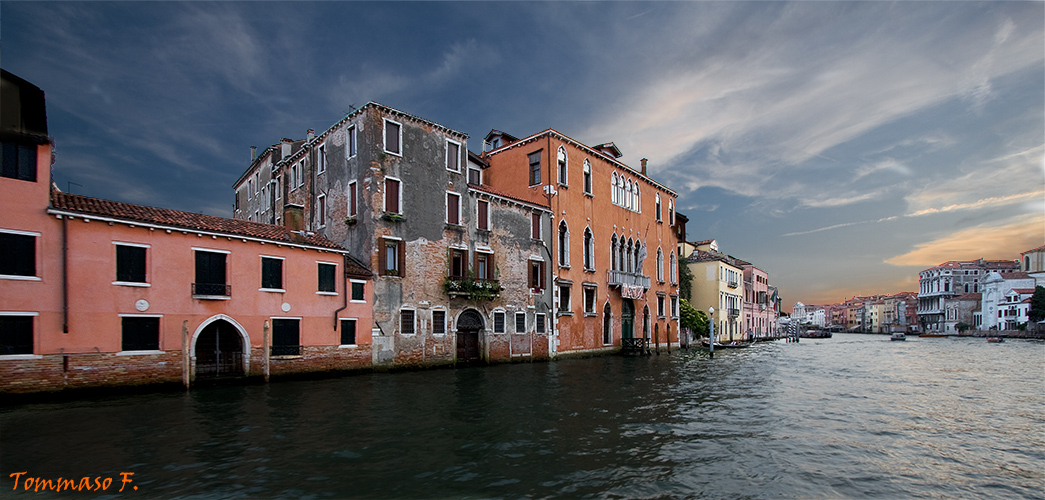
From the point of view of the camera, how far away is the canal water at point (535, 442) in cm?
723

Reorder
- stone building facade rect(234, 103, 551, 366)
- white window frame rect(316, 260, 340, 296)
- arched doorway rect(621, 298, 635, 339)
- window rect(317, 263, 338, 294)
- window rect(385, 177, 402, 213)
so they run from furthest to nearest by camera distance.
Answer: arched doorway rect(621, 298, 635, 339) < window rect(385, 177, 402, 213) < stone building facade rect(234, 103, 551, 366) < window rect(317, 263, 338, 294) < white window frame rect(316, 260, 340, 296)

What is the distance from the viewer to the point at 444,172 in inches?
898

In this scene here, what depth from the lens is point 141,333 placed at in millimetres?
14609

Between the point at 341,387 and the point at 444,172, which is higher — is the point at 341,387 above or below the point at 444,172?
below

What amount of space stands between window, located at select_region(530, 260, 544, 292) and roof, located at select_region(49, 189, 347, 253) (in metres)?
10.3

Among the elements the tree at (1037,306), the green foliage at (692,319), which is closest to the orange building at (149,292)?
the green foliage at (692,319)

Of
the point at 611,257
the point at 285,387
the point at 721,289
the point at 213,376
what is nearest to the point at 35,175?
the point at 213,376

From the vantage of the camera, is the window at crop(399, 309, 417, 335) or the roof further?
the window at crop(399, 309, 417, 335)

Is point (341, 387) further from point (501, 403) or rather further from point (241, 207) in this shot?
point (241, 207)

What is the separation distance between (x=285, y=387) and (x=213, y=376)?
2738 mm

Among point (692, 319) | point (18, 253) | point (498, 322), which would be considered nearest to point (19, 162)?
point (18, 253)

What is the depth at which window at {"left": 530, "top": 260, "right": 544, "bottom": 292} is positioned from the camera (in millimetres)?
26484

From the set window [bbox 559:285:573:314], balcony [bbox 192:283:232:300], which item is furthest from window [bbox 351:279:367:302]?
window [bbox 559:285:573:314]

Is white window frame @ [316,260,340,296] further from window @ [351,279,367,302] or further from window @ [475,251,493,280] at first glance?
window @ [475,251,493,280]
